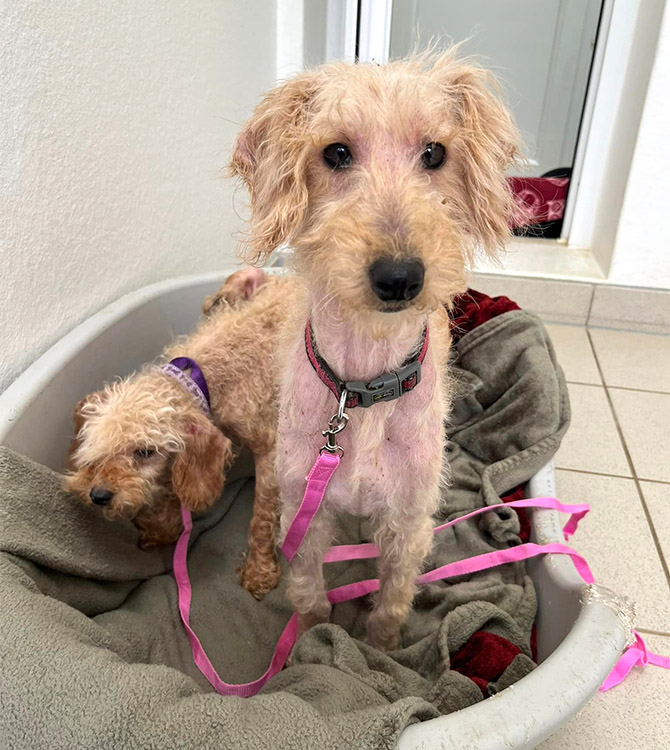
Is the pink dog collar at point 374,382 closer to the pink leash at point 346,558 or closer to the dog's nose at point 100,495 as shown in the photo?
the pink leash at point 346,558

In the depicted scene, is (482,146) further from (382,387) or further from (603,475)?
(603,475)

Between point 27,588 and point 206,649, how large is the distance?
49 cm

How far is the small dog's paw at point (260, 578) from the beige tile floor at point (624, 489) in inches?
26.2

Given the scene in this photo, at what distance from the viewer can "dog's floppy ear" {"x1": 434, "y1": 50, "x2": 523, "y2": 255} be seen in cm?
85

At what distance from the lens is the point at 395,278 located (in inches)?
26.1

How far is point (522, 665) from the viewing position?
1034 millimetres

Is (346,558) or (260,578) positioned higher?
(346,558)

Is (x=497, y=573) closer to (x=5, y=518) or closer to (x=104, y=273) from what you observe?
(x=5, y=518)

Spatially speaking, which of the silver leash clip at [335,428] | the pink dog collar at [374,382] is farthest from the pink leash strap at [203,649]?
the pink dog collar at [374,382]

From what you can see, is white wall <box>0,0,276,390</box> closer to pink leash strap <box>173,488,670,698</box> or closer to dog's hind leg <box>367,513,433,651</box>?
pink leash strap <box>173,488,670,698</box>

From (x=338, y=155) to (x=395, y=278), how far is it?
0.25 m

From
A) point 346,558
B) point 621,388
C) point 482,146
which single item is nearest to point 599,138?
point 621,388

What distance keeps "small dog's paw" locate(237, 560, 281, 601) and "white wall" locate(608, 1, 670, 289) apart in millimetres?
1938

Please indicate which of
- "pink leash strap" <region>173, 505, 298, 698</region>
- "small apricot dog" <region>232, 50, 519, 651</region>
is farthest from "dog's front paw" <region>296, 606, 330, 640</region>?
"small apricot dog" <region>232, 50, 519, 651</region>
